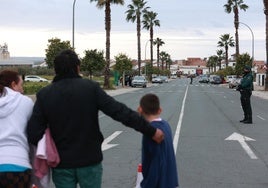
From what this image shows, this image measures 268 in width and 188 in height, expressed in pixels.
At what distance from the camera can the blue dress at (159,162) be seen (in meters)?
4.45

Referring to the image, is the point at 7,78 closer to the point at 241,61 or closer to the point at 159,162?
the point at 159,162

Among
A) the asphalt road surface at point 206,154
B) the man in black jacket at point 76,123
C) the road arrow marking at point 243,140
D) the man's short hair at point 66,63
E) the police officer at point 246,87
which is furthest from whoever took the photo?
the police officer at point 246,87

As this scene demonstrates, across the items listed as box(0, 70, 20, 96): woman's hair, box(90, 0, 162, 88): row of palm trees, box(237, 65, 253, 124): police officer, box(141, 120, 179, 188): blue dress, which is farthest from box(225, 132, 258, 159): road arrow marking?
box(90, 0, 162, 88): row of palm trees

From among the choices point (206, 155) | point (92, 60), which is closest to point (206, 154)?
point (206, 155)

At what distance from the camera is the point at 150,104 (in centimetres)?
446

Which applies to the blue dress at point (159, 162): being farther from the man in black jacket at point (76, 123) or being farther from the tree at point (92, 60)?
the tree at point (92, 60)

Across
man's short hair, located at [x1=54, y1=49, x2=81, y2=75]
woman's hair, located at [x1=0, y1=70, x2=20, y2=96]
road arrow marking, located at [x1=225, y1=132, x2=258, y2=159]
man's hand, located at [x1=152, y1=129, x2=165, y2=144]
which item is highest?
man's short hair, located at [x1=54, y1=49, x2=81, y2=75]

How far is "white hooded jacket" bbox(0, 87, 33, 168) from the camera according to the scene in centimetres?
419

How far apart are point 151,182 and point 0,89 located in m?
1.53

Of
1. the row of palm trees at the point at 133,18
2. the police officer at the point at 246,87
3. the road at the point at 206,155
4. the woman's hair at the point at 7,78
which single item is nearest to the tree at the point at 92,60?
the row of palm trees at the point at 133,18

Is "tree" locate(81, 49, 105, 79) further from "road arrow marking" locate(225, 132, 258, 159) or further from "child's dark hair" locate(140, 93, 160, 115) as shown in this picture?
"child's dark hair" locate(140, 93, 160, 115)

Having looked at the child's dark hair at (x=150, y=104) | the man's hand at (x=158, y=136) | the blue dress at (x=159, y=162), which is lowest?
the blue dress at (x=159, y=162)

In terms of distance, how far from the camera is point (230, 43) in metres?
118

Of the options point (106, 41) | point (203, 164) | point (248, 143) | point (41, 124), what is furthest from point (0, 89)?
point (106, 41)
